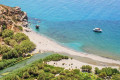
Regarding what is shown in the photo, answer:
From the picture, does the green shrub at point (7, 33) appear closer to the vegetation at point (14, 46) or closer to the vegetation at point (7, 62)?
the vegetation at point (14, 46)

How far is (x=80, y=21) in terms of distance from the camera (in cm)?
9512

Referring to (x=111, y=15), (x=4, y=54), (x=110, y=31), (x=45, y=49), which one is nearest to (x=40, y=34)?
(x=45, y=49)

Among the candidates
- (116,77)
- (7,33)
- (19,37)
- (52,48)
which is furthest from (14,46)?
(116,77)

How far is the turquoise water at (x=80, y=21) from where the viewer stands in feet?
240

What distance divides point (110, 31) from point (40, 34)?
128 feet

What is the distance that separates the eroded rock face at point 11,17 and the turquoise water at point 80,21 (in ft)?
24.1

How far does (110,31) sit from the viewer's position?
83375 millimetres

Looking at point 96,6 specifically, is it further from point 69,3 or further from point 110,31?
point 110,31

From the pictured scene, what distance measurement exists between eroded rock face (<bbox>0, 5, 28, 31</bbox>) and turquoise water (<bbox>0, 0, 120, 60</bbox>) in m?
7.34

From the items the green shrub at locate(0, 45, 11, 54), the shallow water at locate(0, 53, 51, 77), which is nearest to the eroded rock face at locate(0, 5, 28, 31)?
the green shrub at locate(0, 45, 11, 54)

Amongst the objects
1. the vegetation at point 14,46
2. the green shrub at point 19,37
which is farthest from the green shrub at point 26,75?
the green shrub at point 19,37

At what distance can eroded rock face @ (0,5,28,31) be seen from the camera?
73025mm

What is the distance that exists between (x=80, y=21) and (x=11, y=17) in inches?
1652

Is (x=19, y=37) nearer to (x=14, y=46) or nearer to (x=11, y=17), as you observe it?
(x=14, y=46)
